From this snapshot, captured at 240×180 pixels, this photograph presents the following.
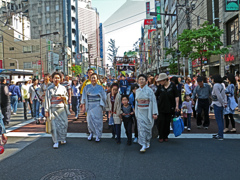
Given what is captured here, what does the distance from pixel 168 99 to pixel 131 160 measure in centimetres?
217

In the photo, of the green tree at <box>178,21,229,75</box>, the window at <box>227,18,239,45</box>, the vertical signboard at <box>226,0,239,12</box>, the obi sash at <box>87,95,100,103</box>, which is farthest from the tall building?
the obi sash at <box>87,95,100,103</box>

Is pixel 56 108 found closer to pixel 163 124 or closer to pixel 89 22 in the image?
pixel 163 124

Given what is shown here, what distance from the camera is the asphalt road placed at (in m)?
4.02

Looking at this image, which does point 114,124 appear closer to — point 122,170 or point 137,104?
point 137,104

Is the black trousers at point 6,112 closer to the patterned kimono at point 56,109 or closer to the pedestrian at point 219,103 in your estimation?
the patterned kimono at point 56,109

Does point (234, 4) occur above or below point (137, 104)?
above

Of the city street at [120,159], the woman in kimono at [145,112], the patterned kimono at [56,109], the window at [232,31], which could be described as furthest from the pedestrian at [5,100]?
the window at [232,31]

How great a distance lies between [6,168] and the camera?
4.44m

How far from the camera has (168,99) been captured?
6223 millimetres

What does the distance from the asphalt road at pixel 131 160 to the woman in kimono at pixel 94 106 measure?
0.39 meters

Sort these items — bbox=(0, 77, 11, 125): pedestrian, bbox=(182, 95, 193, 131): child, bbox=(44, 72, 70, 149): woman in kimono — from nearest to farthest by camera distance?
bbox=(44, 72, 70, 149): woman in kimono, bbox=(182, 95, 193, 131): child, bbox=(0, 77, 11, 125): pedestrian

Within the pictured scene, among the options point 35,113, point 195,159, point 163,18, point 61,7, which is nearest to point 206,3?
point 35,113

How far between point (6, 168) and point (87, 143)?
7.27ft

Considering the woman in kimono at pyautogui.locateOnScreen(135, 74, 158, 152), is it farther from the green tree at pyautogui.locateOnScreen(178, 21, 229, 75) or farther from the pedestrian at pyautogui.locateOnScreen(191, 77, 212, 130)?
the green tree at pyautogui.locateOnScreen(178, 21, 229, 75)
